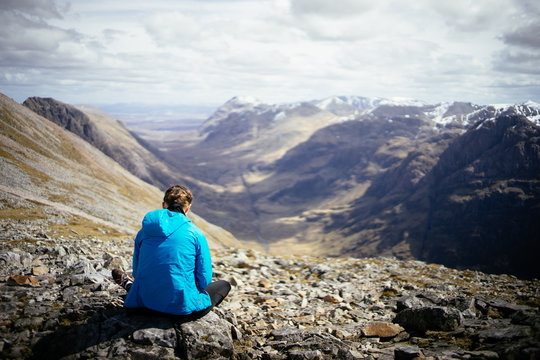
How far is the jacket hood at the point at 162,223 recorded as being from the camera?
920cm

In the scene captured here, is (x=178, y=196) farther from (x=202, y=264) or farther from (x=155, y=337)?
(x=155, y=337)

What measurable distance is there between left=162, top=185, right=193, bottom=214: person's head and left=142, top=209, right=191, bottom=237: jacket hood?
0.51m

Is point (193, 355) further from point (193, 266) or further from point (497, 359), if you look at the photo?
point (497, 359)

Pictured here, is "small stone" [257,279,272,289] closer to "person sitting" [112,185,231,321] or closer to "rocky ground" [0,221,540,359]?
"rocky ground" [0,221,540,359]

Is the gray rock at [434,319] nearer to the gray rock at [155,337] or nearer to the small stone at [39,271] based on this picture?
the gray rock at [155,337]

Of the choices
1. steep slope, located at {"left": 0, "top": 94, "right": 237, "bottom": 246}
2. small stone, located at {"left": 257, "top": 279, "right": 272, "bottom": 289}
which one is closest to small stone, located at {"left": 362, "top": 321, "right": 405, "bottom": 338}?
small stone, located at {"left": 257, "top": 279, "right": 272, "bottom": 289}

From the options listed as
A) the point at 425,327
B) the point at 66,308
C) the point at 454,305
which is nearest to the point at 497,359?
the point at 425,327

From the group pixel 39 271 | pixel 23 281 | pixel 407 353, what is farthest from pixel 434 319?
pixel 39 271

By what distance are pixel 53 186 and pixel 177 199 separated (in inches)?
3202

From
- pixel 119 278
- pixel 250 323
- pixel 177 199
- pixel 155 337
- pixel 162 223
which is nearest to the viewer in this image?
pixel 155 337

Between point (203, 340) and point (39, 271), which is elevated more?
point (203, 340)

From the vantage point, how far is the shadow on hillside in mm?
8586

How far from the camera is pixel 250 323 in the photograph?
14289mm

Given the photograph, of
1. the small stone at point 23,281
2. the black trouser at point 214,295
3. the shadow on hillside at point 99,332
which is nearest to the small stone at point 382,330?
the black trouser at point 214,295
